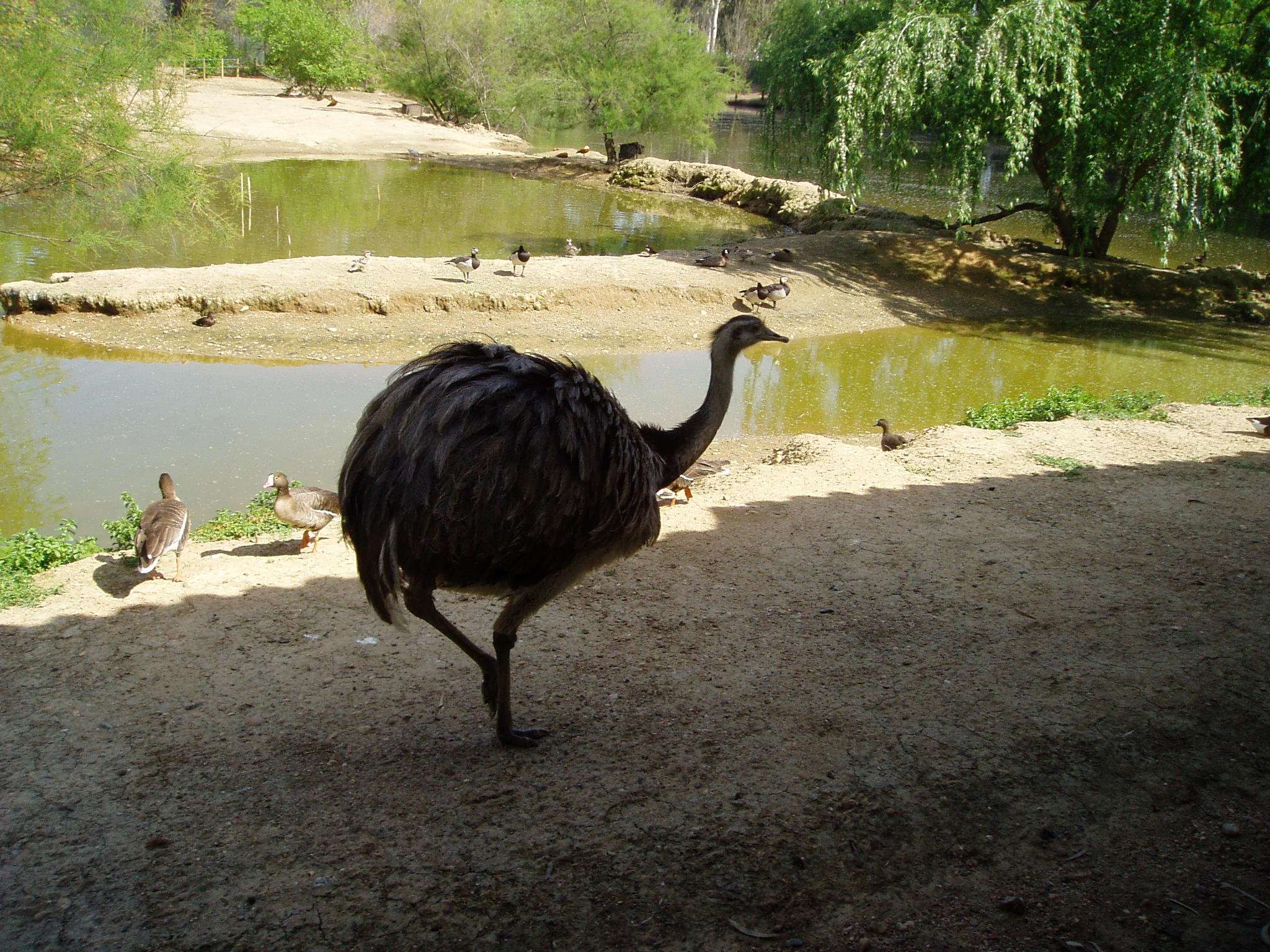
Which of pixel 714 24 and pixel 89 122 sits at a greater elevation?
pixel 714 24

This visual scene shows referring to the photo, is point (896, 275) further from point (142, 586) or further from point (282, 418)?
point (142, 586)

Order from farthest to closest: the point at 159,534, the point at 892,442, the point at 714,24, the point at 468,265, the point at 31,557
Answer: the point at 714,24 → the point at 468,265 → the point at 892,442 → the point at 31,557 → the point at 159,534

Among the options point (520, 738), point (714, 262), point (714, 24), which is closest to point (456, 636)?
point (520, 738)

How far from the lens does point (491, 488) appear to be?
368 cm

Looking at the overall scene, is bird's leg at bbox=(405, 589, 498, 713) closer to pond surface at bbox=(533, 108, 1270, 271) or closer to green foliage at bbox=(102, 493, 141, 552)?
green foliage at bbox=(102, 493, 141, 552)

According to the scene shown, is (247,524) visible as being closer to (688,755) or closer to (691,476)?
(691,476)

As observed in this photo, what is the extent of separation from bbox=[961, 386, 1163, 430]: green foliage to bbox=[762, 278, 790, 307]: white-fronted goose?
19.7 ft

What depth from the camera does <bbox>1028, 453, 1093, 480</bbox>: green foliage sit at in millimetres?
8134

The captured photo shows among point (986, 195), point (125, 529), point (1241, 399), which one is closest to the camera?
point (125, 529)

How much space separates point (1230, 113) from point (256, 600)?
17536mm

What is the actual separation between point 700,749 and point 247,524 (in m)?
5.10

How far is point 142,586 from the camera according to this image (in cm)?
625

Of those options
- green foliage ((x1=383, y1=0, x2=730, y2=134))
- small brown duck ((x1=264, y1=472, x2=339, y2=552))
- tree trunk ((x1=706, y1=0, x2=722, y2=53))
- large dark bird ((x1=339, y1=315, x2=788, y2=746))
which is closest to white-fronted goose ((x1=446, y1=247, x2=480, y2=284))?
small brown duck ((x1=264, y1=472, x2=339, y2=552))

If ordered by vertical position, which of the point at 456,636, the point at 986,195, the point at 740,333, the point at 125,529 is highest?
the point at 986,195
